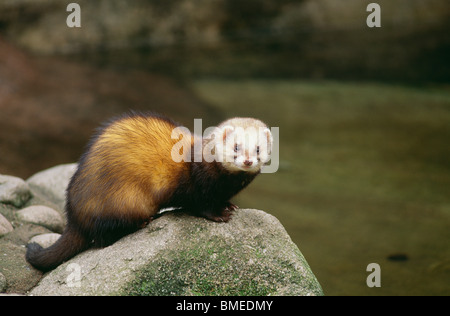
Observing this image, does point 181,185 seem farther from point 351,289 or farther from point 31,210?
point 351,289

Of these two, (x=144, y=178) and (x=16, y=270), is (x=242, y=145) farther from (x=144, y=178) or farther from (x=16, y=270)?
(x=16, y=270)

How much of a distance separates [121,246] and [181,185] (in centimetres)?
69

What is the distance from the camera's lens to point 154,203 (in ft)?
15.1

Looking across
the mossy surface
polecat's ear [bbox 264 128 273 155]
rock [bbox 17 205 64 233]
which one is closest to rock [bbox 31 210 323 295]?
the mossy surface

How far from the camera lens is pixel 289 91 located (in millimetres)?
14008

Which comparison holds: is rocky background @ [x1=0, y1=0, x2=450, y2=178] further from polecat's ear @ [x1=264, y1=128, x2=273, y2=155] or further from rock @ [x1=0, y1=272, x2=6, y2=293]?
rock @ [x1=0, y1=272, x2=6, y2=293]

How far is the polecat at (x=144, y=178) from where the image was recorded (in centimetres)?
439

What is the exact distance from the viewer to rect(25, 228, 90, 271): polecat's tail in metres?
4.63

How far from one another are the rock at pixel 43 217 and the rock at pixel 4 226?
24 centimetres

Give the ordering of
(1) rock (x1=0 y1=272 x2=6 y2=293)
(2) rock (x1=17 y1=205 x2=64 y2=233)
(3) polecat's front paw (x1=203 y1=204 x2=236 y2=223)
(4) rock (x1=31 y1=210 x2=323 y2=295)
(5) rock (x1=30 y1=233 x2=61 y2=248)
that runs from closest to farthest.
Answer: (4) rock (x1=31 y1=210 x2=323 y2=295)
(1) rock (x1=0 y1=272 x2=6 y2=293)
(3) polecat's front paw (x1=203 y1=204 x2=236 y2=223)
(5) rock (x1=30 y1=233 x2=61 y2=248)
(2) rock (x1=17 y1=205 x2=64 y2=233)

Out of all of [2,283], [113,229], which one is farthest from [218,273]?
[2,283]

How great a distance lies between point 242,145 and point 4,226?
2.51 metres

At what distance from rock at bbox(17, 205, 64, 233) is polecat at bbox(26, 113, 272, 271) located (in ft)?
2.85
